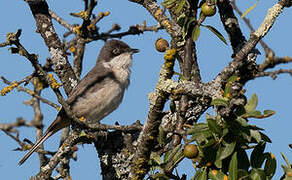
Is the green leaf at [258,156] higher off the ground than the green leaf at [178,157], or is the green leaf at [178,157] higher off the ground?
the green leaf at [178,157]

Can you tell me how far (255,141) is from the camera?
342cm

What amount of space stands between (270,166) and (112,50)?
5780mm

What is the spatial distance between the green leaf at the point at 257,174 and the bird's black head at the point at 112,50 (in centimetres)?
560

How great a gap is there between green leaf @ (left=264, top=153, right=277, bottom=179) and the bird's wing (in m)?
3.65

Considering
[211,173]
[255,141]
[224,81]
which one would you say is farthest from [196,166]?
[224,81]

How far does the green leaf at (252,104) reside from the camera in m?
3.28

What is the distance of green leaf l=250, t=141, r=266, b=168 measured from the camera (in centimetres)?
340

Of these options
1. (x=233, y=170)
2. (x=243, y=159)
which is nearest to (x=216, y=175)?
(x=233, y=170)

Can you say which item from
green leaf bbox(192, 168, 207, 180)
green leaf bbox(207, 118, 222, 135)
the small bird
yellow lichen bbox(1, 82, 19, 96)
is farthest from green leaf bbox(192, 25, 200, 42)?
the small bird

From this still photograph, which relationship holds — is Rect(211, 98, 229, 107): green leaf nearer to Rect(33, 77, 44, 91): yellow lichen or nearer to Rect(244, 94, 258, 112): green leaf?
Rect(244, 94, 258, 112): green leaf

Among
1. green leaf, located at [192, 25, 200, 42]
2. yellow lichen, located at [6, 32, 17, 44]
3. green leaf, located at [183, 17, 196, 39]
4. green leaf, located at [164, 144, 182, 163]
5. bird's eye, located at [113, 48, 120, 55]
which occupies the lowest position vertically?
green leaf, located at [164, 144, 182, 163]

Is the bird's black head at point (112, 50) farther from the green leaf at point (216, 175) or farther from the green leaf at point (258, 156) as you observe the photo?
the green leaf at point (216, 175)

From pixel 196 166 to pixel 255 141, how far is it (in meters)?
0.52

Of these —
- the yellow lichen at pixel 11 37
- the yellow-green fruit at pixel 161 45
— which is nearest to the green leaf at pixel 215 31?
the yellow-green fruit at pixel 161 45
